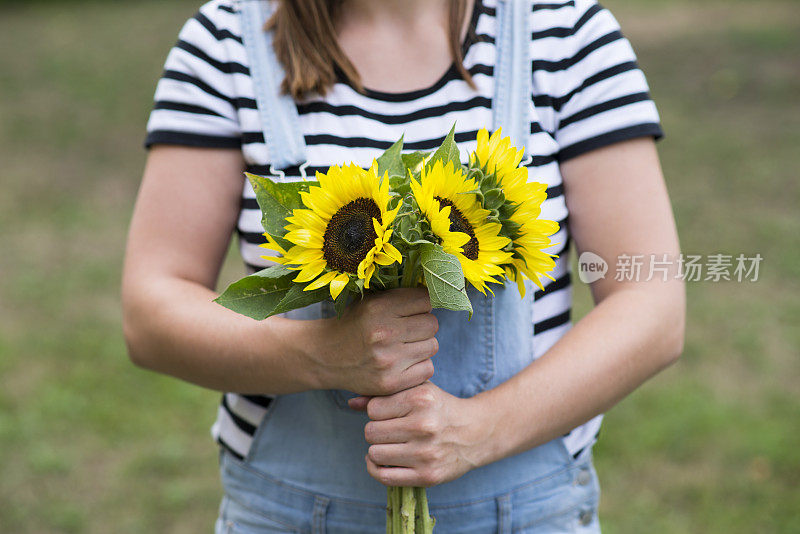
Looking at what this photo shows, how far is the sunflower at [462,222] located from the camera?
1173mm

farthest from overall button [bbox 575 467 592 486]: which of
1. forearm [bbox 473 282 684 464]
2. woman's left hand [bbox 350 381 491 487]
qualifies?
woman's left hand [bbox 350 381 491 487]

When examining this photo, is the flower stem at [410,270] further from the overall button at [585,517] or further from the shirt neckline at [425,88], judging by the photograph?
the overall button at [585,517]

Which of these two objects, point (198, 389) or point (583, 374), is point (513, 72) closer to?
point (583, 374)

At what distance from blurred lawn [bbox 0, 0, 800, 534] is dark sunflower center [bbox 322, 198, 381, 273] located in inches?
103

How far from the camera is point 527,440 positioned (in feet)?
4.71

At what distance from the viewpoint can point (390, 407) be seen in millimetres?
1365

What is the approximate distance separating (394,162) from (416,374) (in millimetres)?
369

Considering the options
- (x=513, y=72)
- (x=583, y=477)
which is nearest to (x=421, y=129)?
(x=513, y=72)

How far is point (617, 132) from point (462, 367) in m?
0.53

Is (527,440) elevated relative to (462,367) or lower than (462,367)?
lower

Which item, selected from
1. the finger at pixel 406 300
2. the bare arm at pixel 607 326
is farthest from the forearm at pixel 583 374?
the finger at pixel 406 300

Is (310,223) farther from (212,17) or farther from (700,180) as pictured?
(700,180)

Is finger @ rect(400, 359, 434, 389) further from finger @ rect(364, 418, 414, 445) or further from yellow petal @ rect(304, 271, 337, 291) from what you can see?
yellow petal @ rect(304, 271, 337, 291)

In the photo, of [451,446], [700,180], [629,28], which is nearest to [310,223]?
[451,446]
